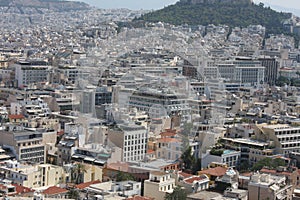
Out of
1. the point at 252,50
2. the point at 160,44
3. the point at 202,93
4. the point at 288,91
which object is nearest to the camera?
the point at 202,93

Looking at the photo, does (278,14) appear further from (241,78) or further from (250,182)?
(250,182)

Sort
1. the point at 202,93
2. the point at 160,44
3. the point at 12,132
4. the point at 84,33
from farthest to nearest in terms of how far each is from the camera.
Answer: the point at 84,33
the point at 160,44
the point at 202,93
the point at 12,132

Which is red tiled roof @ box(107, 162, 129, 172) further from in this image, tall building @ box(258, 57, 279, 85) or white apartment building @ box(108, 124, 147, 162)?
tall building @ box(258, 57, 279, 85)

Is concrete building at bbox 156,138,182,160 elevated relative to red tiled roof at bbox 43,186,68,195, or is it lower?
elevated

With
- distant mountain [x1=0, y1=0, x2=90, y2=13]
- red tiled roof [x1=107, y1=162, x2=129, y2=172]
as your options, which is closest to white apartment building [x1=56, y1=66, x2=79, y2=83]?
red tiled roof [x1=107, y1=162, x2=129, y2=172]

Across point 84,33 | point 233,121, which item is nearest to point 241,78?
point 233,121
